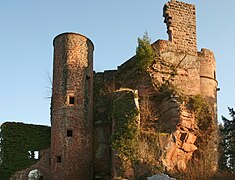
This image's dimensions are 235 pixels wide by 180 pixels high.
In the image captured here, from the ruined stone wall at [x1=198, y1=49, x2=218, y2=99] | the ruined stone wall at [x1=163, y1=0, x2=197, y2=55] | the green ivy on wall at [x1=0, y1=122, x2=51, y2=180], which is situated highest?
the ruined stone wall at [x1=163, y1=0, x2=197, y2=55]

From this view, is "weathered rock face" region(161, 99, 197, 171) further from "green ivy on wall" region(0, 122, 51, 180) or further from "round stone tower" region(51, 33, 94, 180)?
"green ivy on wall" region(0, 122, 51, 180)

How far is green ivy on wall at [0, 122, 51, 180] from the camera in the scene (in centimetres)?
2259

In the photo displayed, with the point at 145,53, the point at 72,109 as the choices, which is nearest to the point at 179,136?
the point at 145,53

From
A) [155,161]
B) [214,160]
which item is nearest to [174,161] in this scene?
[155,161]

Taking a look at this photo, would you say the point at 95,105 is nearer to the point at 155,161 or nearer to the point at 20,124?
the point at 20,124

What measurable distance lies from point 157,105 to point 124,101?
2.47 metres

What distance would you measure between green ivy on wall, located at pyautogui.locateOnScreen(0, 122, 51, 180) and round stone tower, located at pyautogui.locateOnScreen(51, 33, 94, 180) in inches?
77.9

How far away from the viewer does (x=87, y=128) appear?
73.2ft

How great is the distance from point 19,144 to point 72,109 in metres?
4.24

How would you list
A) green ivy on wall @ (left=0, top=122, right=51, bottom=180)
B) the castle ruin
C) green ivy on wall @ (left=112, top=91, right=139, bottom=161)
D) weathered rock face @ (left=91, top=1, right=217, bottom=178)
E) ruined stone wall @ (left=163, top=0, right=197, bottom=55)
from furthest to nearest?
1. ruined stone wall @ (left=163, top=0, right=197, bottom=55)
2. green ivy on wall @ (left=0, top=122, right=51, bottom=180)
3. the castle ruin
4. weathered rock face @ (left=91, top=1, right=217, bottom=178)
5. green ivy on wall @ (left=112, top=91, right=139, bottom=161)

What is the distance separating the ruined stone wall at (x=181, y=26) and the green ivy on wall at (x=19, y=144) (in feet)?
32.9

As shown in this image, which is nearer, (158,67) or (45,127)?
(158,67)

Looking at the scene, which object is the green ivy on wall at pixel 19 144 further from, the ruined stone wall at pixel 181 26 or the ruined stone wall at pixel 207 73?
the ruined stone wall at pixel 207 73

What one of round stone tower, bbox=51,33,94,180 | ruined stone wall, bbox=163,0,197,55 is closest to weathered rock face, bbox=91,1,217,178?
ruined stone wall, bbox=163,0,197,55
